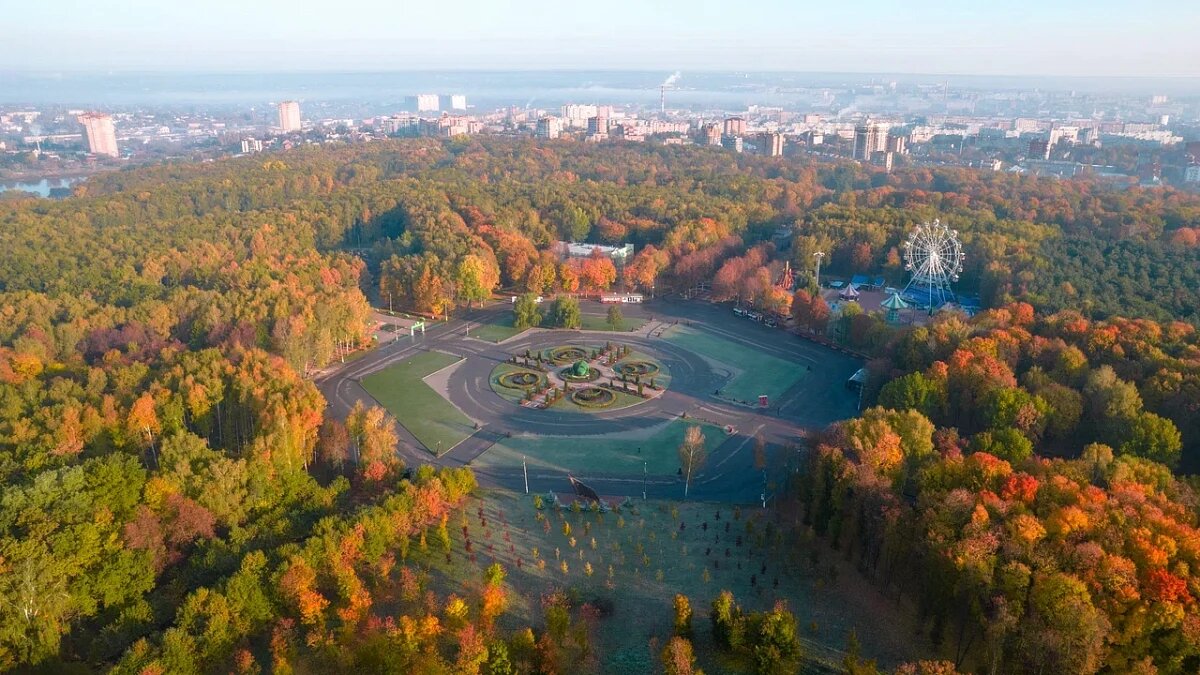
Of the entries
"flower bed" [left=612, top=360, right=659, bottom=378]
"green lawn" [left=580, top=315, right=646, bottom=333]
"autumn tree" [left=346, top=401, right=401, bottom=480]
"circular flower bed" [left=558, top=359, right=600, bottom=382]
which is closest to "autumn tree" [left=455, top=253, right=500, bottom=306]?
"green lawn" [left=580, top=315, right=646, bottom=333]

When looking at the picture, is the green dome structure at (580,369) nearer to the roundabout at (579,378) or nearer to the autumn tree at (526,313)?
the roundabout at (579,378)

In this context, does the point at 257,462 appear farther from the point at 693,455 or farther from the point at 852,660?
the point at 852,660

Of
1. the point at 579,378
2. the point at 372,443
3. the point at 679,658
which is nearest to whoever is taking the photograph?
the point at 679,658

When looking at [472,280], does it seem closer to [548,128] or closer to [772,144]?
[772,144]

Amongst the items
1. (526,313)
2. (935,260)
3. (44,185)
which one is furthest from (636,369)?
(44,185)

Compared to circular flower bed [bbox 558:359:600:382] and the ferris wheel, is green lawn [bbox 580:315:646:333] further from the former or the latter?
the ferris wheel

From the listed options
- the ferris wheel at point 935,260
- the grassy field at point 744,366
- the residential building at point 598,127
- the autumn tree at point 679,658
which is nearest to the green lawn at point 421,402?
the grassy field at point 744,366
